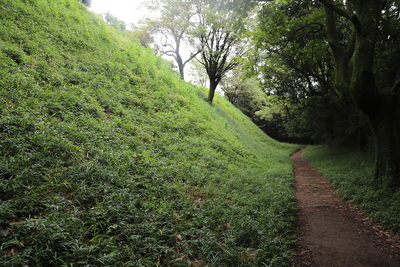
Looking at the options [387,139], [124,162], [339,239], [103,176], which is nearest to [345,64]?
[387,139]

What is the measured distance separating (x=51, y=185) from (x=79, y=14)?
11.1 meters

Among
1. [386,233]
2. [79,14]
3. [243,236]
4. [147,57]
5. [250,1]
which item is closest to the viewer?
[243,236]

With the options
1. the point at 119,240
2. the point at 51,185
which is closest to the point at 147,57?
the point at 51,185

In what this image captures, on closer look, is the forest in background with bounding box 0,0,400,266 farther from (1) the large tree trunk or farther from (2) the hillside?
(1) the large tree trunk

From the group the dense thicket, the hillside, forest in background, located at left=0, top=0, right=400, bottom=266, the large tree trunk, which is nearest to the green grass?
forest in background, located at left=0, top=0, right=400, bottom=266

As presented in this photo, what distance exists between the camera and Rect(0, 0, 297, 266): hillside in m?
3.19

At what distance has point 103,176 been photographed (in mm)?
4516

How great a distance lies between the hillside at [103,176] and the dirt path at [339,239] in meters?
0.37

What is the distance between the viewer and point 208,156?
8.34 m

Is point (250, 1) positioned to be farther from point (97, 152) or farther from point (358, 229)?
point (358, 229)

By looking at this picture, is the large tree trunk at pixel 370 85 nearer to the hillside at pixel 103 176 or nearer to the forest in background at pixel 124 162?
the forest in background at pixel 124 162

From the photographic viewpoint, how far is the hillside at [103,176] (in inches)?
125

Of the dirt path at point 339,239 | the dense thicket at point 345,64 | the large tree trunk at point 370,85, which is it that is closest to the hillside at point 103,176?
the dirt path at point 339,239

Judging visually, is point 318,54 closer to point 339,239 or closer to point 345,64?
point 345,64
